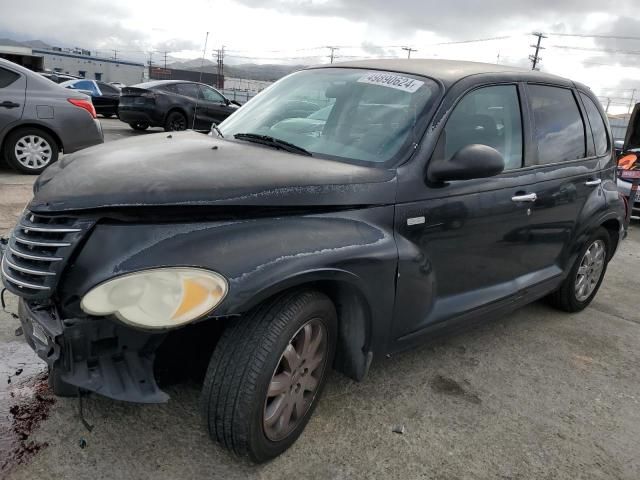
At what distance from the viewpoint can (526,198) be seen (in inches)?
128

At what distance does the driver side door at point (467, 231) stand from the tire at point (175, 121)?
11.2m

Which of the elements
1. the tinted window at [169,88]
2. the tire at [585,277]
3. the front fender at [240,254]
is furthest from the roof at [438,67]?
the tinted window at [169,88]

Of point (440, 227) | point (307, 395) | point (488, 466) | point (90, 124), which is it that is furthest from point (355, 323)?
point (90, 124)

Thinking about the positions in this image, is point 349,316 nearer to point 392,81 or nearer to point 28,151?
point 392,81

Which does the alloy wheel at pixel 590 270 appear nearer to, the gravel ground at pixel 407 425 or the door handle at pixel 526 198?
the gravel ground at pixel 407 425

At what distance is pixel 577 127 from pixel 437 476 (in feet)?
9.00

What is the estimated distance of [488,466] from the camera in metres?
2.48

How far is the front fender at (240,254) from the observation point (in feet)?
6.33

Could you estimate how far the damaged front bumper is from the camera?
1.94 m

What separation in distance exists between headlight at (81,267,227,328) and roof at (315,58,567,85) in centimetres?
180

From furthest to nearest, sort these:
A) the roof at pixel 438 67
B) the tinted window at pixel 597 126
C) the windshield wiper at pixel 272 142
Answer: the tinted window at pixel 597 126, the roof at pixel 438 67, the windshield wiper at pixel 272 142

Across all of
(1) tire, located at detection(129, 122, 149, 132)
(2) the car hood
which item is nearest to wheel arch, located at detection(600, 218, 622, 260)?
(2) the car hood

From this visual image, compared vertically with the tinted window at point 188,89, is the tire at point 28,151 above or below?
below

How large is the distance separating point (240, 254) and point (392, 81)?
5.01ft
